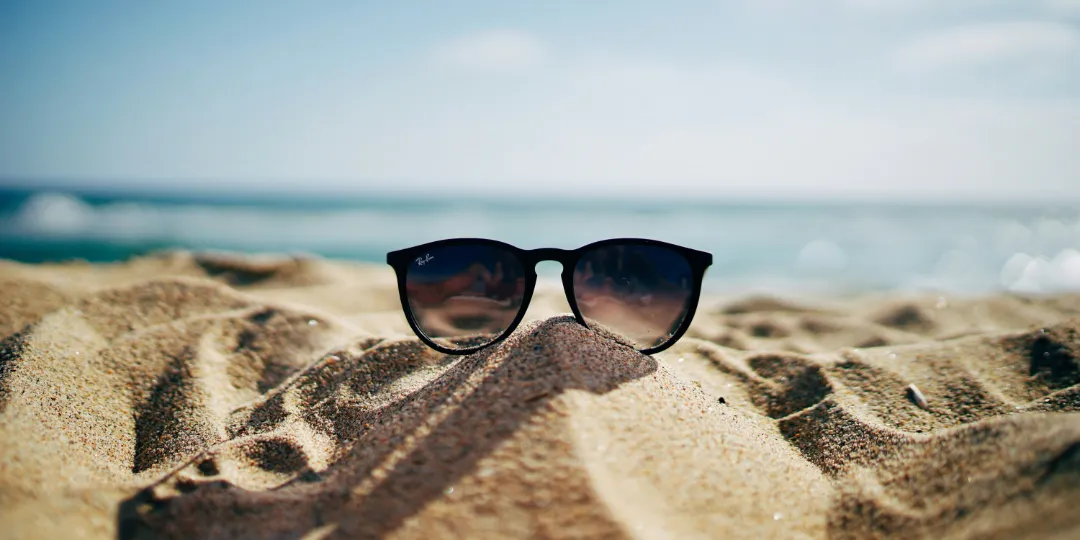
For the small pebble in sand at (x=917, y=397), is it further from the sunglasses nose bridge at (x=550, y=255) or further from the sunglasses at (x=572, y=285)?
the sunglasses nose bridge at (x=550, y=255)

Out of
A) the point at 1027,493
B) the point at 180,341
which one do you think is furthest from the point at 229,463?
the point at 1027,493

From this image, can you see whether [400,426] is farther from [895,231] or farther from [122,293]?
[895,231]

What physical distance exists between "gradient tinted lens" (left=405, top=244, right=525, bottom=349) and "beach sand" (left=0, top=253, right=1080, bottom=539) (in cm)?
22

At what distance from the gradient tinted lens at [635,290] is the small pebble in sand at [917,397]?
91 centimetres

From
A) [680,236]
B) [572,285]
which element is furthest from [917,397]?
[680,236]

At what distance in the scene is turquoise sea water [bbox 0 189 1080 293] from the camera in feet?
32.1

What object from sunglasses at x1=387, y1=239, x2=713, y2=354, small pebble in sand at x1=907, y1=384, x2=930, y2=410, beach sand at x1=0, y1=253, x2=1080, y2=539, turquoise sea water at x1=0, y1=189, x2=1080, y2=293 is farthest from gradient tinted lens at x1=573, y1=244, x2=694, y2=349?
turquoise sea water at x1=0, y1=189, x2=1080, y2=293

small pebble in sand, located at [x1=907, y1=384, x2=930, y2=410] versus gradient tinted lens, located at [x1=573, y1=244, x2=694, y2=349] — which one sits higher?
gradient tinted lens, located at [x1=573, y1=244, x2=694, y2=349]

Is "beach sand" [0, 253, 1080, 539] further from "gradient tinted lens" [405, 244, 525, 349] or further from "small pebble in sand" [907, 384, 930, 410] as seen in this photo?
"gradient tinted lens" [405, 244, 525, 349]

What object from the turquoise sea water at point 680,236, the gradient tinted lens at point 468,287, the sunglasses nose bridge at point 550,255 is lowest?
the turquoise sea water at point 680,236

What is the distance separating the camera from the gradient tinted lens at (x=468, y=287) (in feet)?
6.93

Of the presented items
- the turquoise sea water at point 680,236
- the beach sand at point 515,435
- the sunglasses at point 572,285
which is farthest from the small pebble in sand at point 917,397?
the turquoise sea water at point 680,236

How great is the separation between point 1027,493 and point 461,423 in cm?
123

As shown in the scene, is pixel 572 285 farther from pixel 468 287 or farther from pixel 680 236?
pixel 680 236
